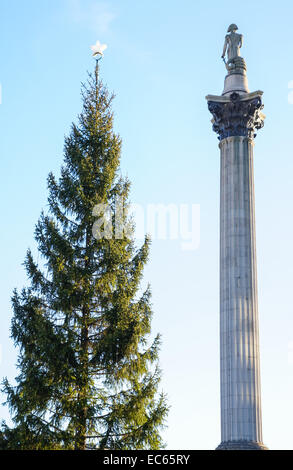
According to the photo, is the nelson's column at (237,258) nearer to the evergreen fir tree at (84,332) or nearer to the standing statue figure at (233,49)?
the standing statue figure at (233,49)

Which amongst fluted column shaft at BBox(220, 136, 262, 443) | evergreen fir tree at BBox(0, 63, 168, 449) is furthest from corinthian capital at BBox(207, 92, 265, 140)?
evergreen fir tree at BBox(0, 63, 168, 449)

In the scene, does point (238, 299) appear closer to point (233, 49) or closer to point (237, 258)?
point (237, 258)

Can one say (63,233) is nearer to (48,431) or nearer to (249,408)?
(48,431)

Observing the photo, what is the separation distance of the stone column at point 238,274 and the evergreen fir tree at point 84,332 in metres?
10.00

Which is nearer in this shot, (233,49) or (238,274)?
(238,274)

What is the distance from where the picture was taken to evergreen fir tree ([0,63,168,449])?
2750cm

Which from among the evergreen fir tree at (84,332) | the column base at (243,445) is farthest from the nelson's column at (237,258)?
the evergreen fir tree at (84,332)

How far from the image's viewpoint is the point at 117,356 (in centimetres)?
2861

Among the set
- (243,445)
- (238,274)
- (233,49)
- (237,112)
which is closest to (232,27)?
(233,49)

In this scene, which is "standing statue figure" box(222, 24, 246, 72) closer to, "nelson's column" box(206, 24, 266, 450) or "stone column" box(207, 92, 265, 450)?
"nelson's column" box(206, 24, 266, 450)

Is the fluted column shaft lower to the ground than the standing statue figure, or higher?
lower

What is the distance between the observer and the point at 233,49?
1809 inches

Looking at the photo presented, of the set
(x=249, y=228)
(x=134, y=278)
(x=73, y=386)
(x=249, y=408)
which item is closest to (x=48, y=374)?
(x=73, y=386)

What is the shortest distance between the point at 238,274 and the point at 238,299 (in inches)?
51.7
